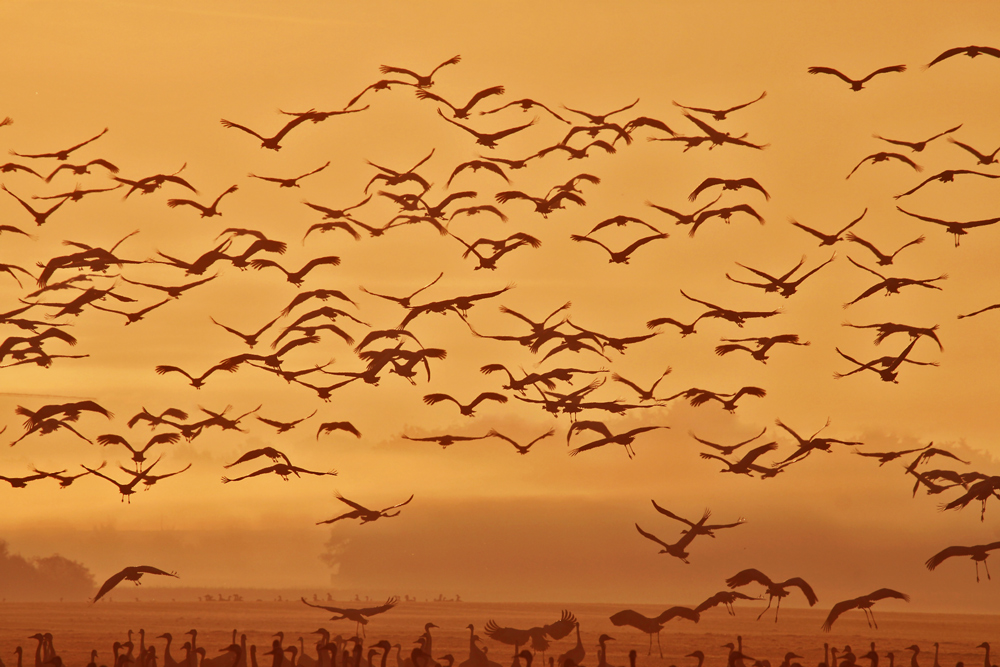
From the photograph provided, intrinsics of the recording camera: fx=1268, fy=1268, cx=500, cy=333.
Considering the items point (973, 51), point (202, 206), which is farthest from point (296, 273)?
point (973, 51)

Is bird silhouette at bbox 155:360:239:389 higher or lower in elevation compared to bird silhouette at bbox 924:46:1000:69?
lower

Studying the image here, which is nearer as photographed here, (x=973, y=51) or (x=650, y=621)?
(x=973, y=51)

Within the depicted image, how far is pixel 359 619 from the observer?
1644 inches

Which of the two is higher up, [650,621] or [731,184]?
[731,184]

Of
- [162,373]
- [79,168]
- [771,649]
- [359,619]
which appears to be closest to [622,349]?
[359,619]

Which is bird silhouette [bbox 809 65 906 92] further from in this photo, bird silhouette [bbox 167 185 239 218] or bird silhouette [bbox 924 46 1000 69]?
bird silhouette [bbox 167 185 239 218]

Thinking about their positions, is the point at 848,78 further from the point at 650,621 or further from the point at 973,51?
the point at 650,621

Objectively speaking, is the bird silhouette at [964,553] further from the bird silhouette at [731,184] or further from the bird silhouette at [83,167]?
the bird silhouette at [83,167]

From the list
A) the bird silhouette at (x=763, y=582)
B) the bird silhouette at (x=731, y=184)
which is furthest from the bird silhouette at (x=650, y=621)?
the bird silhouette at (x=731, y=184)

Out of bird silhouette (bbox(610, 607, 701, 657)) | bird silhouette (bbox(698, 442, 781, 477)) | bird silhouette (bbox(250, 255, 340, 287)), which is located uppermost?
bird silhouette (bbox(250, 255, 340, 287))

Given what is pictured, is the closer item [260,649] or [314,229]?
[314,229]

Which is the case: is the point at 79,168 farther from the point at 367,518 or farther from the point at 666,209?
the point at 666,209

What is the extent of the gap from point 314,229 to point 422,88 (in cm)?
561

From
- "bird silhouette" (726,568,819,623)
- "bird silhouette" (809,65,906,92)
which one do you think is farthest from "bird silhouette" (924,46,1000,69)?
"bird silhouette" (726,568,819,623)
